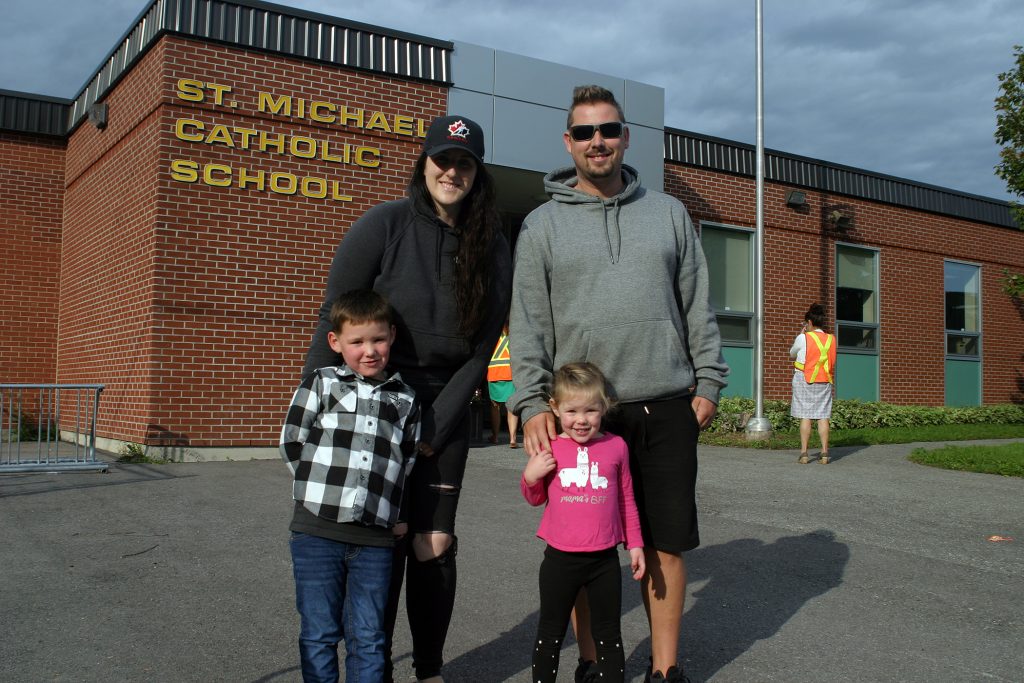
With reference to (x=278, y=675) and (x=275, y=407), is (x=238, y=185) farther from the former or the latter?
(x=278, y=675)

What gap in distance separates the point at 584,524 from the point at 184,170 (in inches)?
331

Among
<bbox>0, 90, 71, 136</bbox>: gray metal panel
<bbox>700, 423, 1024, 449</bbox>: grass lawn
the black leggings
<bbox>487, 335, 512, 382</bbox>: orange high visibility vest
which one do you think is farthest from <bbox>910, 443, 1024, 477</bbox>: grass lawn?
<bbox>0, 90, 71, 136</bbox>: gray metal panel

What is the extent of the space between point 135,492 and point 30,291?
7.06 metres

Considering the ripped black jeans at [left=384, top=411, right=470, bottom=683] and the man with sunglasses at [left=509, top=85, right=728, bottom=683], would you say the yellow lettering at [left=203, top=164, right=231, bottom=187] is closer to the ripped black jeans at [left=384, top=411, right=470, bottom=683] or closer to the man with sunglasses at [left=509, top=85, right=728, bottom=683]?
the man with sunglasses at [left=509, top=85, right=728, bottom=683]

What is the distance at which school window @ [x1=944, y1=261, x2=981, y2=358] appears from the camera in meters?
18.6

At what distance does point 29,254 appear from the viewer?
12898 millimetres

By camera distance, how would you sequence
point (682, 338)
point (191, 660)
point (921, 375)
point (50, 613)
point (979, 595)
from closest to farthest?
point (682, 338)
point (191, 660)
point (50, 613)
point (979, 595)
point (921, 375)

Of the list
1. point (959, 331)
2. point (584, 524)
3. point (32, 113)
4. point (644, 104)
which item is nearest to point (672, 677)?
point (584, 524)

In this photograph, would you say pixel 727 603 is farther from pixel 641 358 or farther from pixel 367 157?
pixel 367 157

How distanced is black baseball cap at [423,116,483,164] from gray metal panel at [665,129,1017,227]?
11.8 m

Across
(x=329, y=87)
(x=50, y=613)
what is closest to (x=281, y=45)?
(x=329, y=87)

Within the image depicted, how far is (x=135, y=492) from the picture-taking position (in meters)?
7.38

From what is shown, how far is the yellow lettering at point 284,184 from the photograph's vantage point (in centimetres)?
1038

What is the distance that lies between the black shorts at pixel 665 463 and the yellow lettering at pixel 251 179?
26.8 feet
